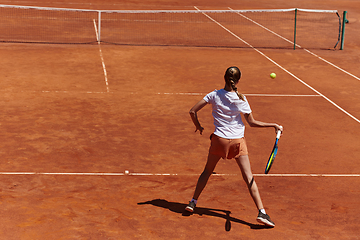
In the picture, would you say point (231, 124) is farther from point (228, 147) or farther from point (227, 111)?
point (228, 147)

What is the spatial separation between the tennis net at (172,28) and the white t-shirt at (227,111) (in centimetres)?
1462

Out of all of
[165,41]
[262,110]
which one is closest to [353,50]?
[165,41]

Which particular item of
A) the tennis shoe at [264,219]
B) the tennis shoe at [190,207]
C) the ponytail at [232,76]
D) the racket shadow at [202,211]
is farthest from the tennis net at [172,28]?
the tennis shoe at [264,219]

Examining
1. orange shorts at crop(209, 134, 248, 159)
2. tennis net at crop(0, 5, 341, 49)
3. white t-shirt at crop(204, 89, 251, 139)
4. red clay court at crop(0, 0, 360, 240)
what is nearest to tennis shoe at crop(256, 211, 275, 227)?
red clay court at crop(0, 0, 360, 240)

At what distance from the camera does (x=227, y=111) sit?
6.52 metres

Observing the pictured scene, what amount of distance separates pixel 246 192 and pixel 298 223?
1272 millimetres

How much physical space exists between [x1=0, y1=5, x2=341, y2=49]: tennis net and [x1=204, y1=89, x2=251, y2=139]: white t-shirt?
14.6m

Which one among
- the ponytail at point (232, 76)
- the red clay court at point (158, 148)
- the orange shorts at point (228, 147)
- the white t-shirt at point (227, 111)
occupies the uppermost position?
the ponytail at point (232, 76)

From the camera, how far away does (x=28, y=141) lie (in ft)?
32.8

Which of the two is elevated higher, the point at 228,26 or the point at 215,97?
the point at 215,97

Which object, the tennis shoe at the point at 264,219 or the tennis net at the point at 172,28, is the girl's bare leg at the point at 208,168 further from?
the tennis net at the point at 172,28

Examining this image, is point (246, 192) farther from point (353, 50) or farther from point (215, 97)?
point (353, 50)

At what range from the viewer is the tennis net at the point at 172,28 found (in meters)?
21.8

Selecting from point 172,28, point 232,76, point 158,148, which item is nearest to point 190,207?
point 232,76
